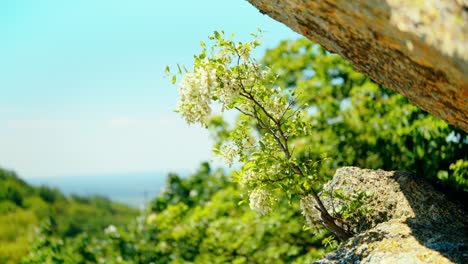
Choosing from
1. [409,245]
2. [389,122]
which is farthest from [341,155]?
[409,245]

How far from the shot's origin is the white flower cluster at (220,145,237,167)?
5770 mm

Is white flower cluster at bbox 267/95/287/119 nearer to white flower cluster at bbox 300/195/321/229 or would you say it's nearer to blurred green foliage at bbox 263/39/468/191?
white flower cluster at bbox 300/195/321/229

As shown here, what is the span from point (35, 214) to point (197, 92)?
2608 centimetres

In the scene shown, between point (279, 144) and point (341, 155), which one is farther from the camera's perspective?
point (341, 155)

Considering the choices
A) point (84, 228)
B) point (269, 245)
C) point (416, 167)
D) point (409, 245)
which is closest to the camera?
point (409, 245)

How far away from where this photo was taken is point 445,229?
529 centimetres

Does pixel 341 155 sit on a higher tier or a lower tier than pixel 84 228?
lower

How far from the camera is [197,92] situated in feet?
17.2

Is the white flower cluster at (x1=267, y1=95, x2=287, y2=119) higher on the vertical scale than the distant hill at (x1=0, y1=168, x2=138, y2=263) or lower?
lower

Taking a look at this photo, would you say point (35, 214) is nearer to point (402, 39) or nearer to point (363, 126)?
point (363, 126)

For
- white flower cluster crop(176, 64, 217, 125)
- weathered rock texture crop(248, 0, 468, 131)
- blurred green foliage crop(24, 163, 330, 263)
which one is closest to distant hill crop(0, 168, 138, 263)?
blurred green foliage crop(24, 163, 330, 263)

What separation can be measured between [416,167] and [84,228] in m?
23.6

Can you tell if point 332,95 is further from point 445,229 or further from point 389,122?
point 445,229

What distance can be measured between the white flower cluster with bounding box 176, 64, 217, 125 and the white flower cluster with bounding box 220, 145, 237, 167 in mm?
562
